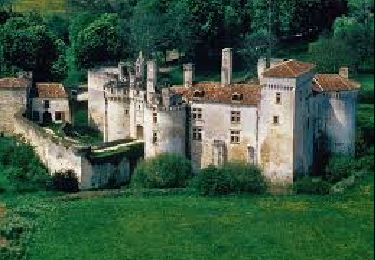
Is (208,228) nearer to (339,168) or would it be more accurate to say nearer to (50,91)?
(339,168)

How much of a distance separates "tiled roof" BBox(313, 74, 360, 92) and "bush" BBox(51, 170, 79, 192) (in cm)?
1292

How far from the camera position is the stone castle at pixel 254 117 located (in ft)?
186

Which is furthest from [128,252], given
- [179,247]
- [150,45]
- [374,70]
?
[150,45]

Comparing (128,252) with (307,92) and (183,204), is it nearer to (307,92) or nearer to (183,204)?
(183,204)

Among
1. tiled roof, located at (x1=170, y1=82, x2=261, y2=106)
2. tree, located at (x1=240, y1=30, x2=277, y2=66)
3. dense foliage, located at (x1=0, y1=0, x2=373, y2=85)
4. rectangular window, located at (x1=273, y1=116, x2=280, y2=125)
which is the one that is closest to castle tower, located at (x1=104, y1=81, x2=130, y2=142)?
tiled roof, located at (x1=170, y1=82, x2=261, y2=106)

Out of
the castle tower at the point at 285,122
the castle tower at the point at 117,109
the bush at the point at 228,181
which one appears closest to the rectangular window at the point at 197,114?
the castle tower at the point at 285,122

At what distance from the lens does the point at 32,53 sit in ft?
239

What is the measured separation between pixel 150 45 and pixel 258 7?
29.2 feet

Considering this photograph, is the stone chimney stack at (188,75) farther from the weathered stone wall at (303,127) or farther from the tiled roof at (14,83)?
the tiled roof at (14,83)

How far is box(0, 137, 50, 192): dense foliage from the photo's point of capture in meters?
56.8

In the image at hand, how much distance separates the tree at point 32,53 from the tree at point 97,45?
345 centimetres

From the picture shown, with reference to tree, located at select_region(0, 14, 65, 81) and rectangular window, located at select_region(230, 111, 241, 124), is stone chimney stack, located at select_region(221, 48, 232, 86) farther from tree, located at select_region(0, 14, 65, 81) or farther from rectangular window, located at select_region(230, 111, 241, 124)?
tree, located at select_region(0, 14, 65, 81)

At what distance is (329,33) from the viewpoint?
82.1m

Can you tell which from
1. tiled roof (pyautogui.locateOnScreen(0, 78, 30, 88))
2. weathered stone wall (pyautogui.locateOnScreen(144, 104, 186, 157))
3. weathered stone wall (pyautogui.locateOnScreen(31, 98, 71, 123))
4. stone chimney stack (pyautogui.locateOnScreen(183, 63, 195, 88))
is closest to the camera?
weathered stone wall (pyautogui.locateOnScreen(144, 104, 186, 157))
